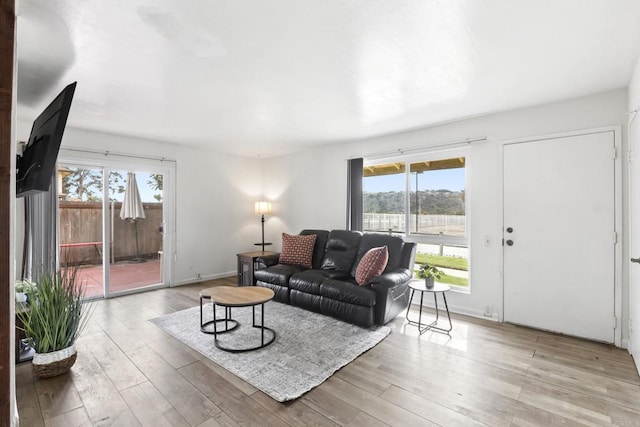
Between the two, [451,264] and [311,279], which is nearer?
[311,279]

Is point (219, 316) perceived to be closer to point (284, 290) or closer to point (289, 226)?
point (284, 290)

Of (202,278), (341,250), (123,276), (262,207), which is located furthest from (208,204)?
(341,250)

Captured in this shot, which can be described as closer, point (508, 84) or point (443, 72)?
point (443, 72)

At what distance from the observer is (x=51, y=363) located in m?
2.22

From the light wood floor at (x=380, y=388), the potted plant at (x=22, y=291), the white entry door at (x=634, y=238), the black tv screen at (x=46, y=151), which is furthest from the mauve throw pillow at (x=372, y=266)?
the potted plant at (x=22, y=291)

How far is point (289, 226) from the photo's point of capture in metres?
5.73

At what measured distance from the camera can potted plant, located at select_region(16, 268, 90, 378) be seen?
221 cm

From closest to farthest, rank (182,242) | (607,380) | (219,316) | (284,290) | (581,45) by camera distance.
Result: (581,45) < (607,380) < (219,316) < (284,290) < (182,242)

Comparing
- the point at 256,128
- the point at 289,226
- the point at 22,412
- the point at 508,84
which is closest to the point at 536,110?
the point at 508,84

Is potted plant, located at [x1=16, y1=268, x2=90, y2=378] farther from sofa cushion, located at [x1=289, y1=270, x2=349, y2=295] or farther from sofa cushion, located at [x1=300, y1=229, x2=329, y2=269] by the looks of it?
sofa cushion, located at [x1=300, y1=229, x2=329, y2=269]

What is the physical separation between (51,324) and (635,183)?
4.80 metres

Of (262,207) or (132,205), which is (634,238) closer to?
(262,207)

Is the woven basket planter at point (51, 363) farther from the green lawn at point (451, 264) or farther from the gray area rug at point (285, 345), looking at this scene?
the green lawn at point (451, 264)

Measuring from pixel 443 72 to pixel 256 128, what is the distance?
251 centimetres
